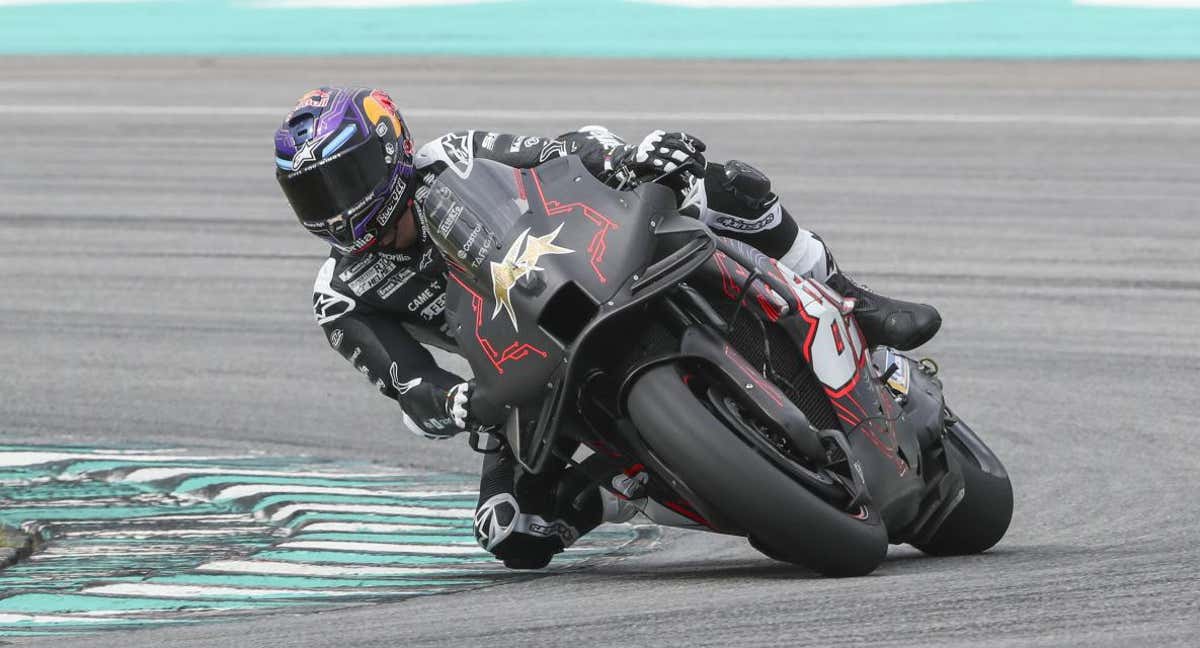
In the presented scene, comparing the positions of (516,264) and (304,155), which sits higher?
(304,155)

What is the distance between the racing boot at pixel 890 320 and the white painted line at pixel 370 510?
1.78 metres

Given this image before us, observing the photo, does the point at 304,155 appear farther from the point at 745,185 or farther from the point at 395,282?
the point at 745,185

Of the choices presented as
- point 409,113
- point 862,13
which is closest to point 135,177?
point 409,113

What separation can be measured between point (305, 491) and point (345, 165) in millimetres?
2178

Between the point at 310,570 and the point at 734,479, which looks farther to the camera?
the point at 310,570

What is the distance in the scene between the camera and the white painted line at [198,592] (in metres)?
5.01

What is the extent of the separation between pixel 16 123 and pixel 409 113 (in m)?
4.12

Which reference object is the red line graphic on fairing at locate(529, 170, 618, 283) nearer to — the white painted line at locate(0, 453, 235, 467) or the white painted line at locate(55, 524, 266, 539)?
the white painted line at locate(55, 524, 266, 539)

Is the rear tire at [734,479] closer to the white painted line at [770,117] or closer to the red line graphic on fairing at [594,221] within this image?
the red line graphic on fairing at [594,221]

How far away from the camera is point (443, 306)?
17.1ft

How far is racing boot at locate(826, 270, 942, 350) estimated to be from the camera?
5.19 m

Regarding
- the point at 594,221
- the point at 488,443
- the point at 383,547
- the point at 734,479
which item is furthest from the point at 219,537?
the point at 734,479

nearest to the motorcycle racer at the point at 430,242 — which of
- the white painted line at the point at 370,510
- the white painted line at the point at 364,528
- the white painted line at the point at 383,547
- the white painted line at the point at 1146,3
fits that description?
the white painted line at the point at 383,547

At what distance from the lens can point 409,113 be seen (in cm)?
1692
